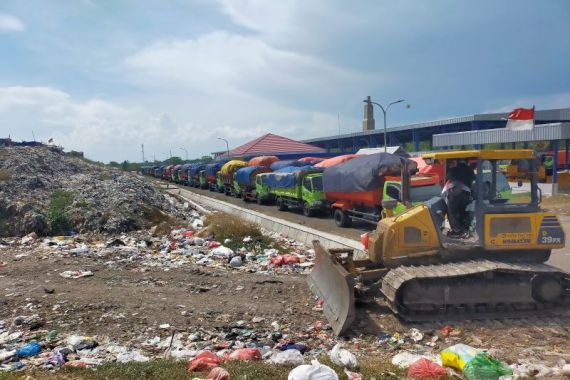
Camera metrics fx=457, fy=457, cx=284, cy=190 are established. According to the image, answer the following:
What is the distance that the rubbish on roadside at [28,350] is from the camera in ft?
16.9

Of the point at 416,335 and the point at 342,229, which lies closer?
the point at 416,335

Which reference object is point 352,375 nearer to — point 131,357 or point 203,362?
point 203,362

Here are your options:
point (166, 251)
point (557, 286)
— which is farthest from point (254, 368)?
point (166, 251)

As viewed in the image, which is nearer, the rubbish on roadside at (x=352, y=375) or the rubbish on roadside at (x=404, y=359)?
the rubbish on roadside at (x=352, y=375)

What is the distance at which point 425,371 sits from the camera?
435 cm

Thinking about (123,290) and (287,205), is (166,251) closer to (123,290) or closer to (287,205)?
(123,290)

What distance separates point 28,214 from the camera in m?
15.0

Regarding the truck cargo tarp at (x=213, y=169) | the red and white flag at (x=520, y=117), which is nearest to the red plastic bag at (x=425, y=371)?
the red and white flag at (x=520, y=117)

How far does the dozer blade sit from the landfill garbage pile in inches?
364

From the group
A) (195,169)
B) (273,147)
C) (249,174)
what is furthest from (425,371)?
(273,147)

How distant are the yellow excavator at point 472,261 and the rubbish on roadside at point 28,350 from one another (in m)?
3.57

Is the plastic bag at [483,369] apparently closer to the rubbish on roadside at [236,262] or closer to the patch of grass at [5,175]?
the rubbish on roadside at [236,262]

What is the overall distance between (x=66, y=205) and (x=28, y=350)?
1181cm

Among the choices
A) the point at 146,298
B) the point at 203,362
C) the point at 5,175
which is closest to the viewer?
the point at 203,362
